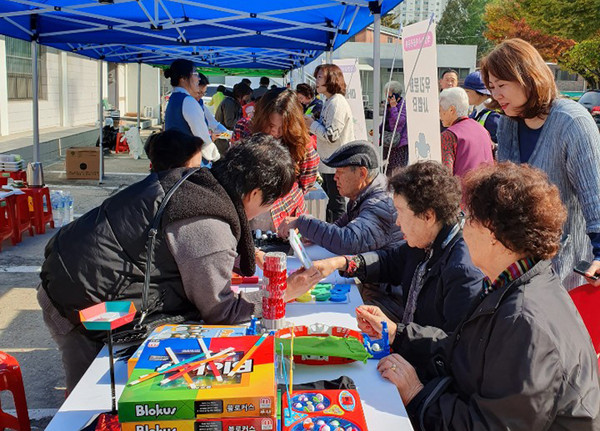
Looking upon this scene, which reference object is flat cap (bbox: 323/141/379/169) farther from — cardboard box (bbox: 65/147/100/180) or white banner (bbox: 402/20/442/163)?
cardboard box (bbox: 65/147/100/180)

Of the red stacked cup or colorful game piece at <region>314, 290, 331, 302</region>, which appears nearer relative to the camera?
the red stacked cup

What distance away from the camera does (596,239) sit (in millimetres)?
2320

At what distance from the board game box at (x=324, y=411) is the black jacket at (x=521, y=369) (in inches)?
9.2

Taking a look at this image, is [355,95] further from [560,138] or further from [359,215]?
[560,138]

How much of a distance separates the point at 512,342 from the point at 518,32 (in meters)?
36.7

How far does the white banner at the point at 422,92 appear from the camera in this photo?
157 inches

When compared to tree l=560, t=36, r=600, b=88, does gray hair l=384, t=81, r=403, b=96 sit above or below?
below

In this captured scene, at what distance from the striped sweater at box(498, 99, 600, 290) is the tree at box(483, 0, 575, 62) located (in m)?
31.9

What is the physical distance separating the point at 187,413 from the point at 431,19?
351 cm

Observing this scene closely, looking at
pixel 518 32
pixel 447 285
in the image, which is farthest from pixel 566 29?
pixel 447 285

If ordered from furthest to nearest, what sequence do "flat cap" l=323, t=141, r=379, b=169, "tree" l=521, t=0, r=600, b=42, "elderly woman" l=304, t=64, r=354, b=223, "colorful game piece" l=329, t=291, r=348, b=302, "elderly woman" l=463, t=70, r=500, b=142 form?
"tree" l=521, t=0, r=600, b=42 < "elderly woman" l=304, t=64, r=354, b=223 < "elderly woman" l=463, t=70, r=500, b=142 < "flat cap" l=323, t=141, r=379, b=169 < "colorful game piece" l=329, t=291, r=348, b=302

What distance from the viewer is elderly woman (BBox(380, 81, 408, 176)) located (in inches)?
258

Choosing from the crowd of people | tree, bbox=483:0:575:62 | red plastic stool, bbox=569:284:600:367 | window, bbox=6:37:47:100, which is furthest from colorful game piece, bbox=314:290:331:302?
tree, bbox=483:0:575:62

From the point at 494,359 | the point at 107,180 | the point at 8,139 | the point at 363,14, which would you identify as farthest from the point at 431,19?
the point at 8,139
